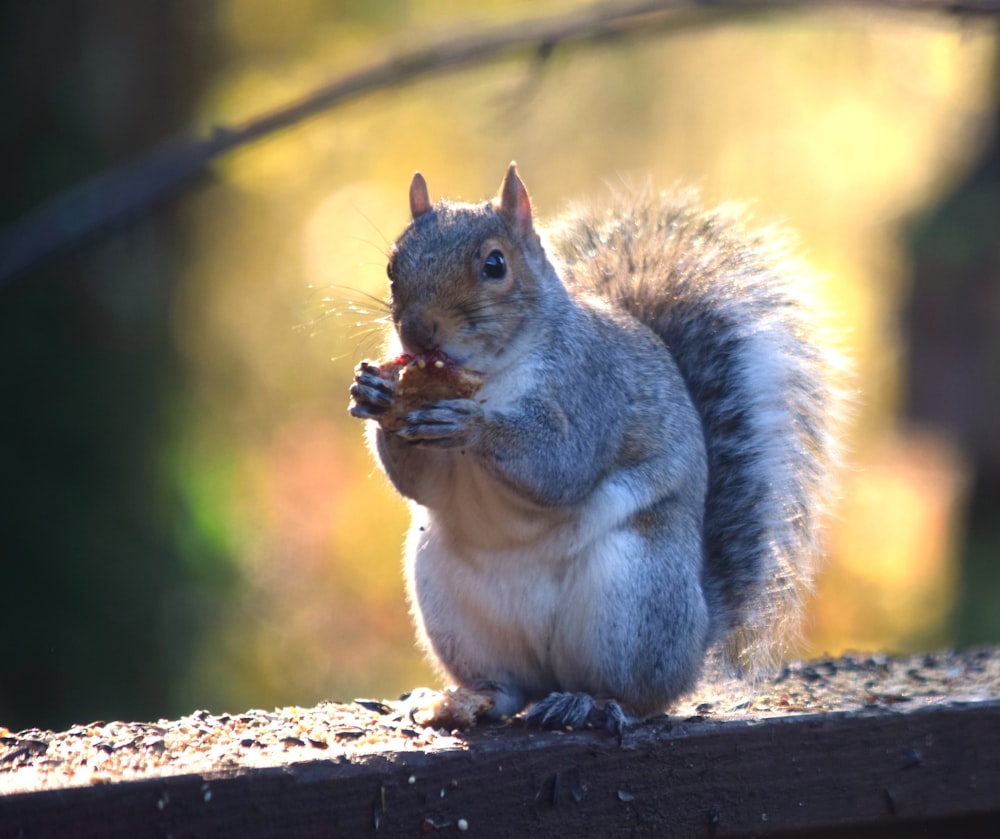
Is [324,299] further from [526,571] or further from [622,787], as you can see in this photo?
[622,787]

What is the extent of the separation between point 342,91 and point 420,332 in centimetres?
84

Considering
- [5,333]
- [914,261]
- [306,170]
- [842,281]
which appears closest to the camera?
[5,333]

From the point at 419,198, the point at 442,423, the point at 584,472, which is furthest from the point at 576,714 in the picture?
the point at 419,198

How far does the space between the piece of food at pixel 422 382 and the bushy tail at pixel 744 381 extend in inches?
26.4

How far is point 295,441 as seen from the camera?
8875 mm

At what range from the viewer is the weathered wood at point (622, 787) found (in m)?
1.67

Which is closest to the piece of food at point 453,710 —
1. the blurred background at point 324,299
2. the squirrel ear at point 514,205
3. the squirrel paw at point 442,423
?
the squirrel paw at point 442,423

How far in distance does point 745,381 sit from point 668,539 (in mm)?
481

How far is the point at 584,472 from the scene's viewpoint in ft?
7.13

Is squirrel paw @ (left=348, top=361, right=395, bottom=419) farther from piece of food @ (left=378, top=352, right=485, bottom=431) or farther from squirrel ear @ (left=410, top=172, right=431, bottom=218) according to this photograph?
squirrel ear @ (left=410, top=172, right=431, bottom=218)

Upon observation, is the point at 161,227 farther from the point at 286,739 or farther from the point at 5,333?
the point at 286,739

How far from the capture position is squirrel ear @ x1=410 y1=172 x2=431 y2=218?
7.84ft

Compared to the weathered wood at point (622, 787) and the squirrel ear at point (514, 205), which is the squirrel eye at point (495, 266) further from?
the weathered wood at point (622, 787)

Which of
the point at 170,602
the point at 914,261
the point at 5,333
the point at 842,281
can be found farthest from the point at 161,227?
the point at 842,281
